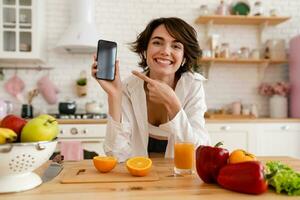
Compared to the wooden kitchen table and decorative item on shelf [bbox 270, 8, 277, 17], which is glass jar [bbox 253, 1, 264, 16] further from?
the wooden kitchen table

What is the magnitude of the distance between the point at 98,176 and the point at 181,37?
83cm

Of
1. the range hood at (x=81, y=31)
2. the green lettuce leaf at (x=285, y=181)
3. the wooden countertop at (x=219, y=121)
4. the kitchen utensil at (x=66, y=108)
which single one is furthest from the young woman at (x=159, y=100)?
the kitchen utensil at (x=66, y=108)

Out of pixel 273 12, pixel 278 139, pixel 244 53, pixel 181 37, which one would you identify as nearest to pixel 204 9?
pixel 244 53

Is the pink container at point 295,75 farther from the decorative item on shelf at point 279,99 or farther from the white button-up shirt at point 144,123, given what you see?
the white button-up shirt at point 144,123

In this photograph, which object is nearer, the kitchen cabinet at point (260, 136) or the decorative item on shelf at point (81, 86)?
the kitchen cabinet at point (260, 136)

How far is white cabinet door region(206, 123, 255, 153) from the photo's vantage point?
2889 millimetres

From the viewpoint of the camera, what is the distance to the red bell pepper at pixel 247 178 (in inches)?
27.8

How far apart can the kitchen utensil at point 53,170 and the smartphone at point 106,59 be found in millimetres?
392

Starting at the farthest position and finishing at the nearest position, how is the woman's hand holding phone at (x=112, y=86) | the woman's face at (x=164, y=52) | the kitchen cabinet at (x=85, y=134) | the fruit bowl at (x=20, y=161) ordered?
the kitchen cabinet at (x=85, y=134) < the woman's face at (x=164, y=52) < the woman's hand holding phone at (x=112, y=86) < the fruit bowl at (x=20, y=161)

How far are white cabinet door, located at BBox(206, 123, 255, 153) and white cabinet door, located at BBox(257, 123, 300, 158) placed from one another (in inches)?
4.4

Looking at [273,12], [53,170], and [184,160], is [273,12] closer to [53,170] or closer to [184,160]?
[184,160]

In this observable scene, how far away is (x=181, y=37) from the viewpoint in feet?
4.71

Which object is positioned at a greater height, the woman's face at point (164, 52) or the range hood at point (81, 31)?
the range hood at point (81, 31)

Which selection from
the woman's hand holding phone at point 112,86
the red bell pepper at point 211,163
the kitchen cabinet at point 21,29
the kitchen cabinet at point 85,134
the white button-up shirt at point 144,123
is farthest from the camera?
the kitchen cabinet at point 21,29
